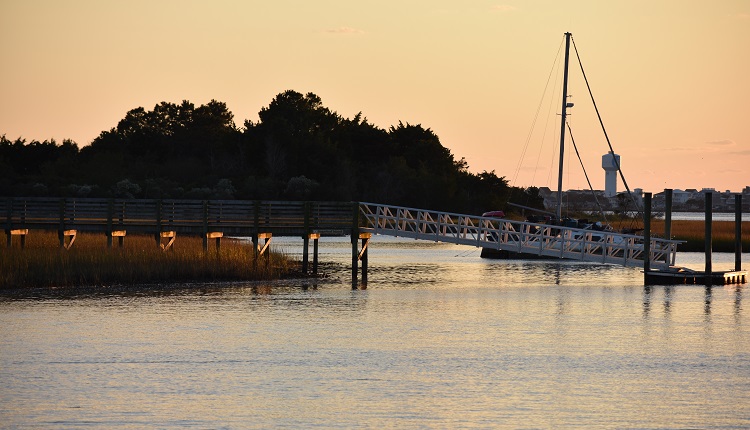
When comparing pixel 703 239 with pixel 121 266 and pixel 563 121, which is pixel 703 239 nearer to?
pixel 563 121

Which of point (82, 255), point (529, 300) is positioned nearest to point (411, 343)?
point (529, 300)

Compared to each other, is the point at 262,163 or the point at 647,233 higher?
the point at 262,163

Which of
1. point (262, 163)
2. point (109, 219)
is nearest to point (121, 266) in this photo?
point (109, 219)

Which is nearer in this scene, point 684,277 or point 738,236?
point 684,277

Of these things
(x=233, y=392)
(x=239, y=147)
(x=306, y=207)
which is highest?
(x=239, y=147)

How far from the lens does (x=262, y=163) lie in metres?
103

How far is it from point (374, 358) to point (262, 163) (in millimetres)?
78064

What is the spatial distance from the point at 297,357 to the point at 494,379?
5.00m

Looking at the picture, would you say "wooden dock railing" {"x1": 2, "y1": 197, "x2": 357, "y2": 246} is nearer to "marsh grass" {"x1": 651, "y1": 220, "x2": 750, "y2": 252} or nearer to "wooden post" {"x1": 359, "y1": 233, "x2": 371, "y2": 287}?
"wooden post" {"x1": 359, "y1": 233, "x2": 371, "y2": 287}

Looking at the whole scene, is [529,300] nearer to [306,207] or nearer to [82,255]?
[306,207]

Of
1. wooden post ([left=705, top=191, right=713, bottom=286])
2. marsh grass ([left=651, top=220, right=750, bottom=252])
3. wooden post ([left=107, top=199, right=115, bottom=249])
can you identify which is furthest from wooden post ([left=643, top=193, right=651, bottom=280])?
marsh grass ([left=651, top=220, right=750, bottom=252])

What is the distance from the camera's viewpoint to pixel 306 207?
4744 cm

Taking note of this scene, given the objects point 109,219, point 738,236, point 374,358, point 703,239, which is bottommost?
point 374,358

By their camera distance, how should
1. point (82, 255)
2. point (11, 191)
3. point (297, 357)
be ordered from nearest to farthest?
point (297, 357) < point (82, 255) < point (11, 191)
